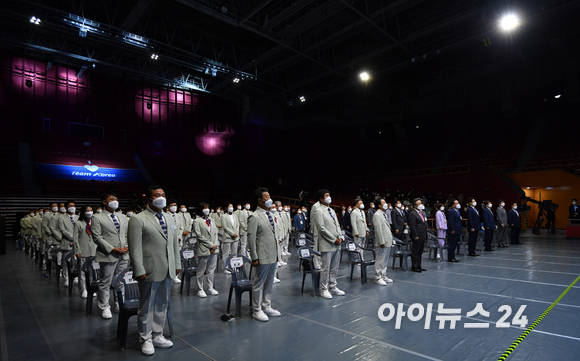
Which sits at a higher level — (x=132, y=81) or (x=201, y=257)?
(x=132, y=81)

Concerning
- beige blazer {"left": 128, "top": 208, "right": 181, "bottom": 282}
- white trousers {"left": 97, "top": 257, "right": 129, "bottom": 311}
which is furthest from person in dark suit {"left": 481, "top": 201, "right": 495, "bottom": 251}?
white trousers {"left": 97, "top": 257, "right": 129, "bottom": 311}

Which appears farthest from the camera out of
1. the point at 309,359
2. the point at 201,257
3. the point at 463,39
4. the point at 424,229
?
the point at 463,39

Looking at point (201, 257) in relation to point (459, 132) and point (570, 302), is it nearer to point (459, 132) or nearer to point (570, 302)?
point (570, 302)

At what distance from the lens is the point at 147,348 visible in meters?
3.33

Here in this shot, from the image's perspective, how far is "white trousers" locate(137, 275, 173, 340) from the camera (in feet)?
11.1

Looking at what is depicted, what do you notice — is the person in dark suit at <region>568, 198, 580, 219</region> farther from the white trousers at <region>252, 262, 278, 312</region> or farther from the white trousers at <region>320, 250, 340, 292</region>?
the white trousers at <region>252, 262, 278, 312</region>

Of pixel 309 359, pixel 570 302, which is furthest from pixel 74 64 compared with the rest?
pixel 570 302

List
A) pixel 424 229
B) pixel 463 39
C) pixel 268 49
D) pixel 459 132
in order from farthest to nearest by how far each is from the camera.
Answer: pixel 459 132, pixel 268 49, pixel 463 39, pixel 424 229

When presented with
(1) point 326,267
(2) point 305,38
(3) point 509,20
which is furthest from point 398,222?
(2) point 305,38

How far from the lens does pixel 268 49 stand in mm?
16734

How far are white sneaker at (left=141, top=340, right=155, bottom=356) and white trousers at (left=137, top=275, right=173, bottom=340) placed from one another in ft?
0.16

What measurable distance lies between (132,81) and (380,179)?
1819cm

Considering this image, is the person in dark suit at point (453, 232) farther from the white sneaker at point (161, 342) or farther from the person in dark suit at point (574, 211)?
the person in dark suit at point (574, 211)

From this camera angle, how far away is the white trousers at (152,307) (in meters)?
3.38
